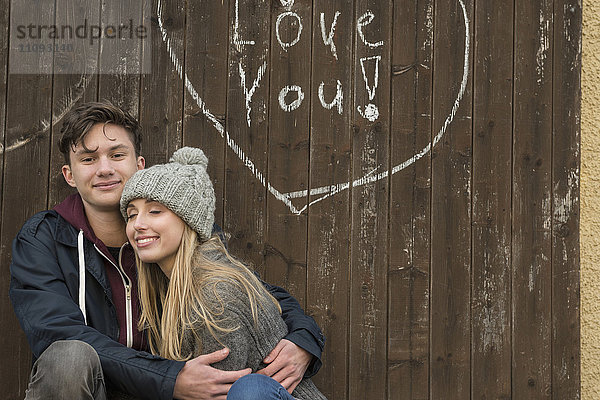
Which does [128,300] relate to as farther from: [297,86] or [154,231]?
[297,86]

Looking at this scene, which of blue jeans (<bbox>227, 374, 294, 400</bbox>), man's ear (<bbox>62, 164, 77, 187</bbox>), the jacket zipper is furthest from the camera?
man's ear (<bbox>62, 164, 77, 187</bbox>)

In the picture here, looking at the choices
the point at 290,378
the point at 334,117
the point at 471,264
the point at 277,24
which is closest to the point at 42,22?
the point at 277,24

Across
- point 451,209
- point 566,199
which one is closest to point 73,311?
point 451,209

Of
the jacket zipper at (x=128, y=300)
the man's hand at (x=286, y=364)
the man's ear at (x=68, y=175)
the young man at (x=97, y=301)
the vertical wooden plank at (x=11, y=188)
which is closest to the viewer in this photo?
the young man at (x=97, y=301)

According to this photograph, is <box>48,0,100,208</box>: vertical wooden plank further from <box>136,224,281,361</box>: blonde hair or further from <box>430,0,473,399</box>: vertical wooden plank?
<box>430,0,473,399</box>: vertical wooden plank

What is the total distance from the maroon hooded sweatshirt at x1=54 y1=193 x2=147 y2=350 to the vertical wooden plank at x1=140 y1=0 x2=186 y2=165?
1.70 ft

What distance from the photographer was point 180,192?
2.30m

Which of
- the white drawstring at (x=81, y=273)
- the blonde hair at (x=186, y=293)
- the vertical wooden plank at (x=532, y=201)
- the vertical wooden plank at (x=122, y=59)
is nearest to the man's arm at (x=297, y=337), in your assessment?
the blonde hair at (x=186, y=293)

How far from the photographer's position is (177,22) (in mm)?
2938

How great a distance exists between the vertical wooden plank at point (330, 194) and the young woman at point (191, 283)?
0.48 m

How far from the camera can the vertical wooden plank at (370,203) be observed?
291 cm

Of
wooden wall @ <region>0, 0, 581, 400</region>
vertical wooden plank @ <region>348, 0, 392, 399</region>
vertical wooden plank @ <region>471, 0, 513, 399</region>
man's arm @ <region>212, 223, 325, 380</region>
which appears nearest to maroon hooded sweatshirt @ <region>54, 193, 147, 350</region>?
man's arm @ <region>212, 223, 325, 380</region>

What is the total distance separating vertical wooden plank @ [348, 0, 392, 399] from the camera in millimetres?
2912

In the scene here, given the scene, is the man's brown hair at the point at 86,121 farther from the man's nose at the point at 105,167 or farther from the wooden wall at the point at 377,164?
the wooden wall at the point at 377,164
